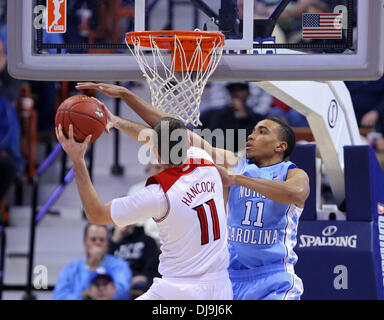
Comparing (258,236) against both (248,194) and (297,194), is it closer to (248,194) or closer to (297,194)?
(248,194)

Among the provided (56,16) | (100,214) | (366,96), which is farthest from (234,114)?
(100,214)

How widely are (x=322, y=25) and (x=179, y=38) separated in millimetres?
832

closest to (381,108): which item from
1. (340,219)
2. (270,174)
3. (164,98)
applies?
(340,219)

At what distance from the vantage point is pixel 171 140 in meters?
3.82

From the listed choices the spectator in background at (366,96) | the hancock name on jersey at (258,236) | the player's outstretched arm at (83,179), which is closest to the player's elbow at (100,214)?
the player's outstretched arm at (83,179)

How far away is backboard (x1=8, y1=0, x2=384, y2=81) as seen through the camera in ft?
13.8

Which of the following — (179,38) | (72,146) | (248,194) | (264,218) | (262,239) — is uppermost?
(179,38)

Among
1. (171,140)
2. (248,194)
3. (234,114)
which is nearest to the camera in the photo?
(171,140)

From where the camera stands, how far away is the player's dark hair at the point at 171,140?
3.82 meters

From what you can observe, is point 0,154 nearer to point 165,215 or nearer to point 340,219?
point 340,219

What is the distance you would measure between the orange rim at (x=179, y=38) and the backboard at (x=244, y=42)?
0.37 ft

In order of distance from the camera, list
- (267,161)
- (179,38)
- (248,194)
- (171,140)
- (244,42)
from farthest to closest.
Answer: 1. (267,161)
2. (248,194)
3. (244,42)
4. (179,38)
5. (171,140)

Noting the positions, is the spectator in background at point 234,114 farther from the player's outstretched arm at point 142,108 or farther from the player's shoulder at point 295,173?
the player's outstretched arm at point 142,108

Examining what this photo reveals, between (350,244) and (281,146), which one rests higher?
(281,146)
